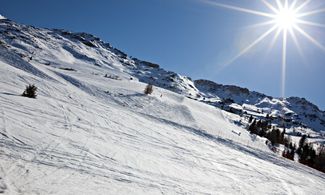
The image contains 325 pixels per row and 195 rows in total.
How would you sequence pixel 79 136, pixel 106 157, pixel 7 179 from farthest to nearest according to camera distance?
pixel 79 136, pixel 106 157, pixel 7 179

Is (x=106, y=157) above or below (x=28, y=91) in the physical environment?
below

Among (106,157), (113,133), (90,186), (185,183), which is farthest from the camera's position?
(113,133)

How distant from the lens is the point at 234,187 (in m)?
6.00

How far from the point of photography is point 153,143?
342 inches

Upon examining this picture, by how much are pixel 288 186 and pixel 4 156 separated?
7.18 m

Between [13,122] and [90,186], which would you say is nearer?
[90,186]

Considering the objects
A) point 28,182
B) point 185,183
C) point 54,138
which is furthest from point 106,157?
point 28,182

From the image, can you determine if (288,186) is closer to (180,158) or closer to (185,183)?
(180,158)

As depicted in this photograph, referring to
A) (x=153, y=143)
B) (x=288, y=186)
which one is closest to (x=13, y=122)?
(x=153, y=143)

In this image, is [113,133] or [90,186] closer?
[90,186]

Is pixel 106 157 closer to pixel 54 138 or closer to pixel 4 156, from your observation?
pixel 54 138

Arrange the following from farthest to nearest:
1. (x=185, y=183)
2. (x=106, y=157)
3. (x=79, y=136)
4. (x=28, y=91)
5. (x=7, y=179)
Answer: (x=28, y=91) < (x=79, y=136) < (x=106, y=157) < (x=185, y=183) < (x=7, y=179)

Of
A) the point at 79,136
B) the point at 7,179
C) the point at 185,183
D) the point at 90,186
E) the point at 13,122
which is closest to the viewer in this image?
the point at 7,179

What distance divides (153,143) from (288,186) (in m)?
4.25
